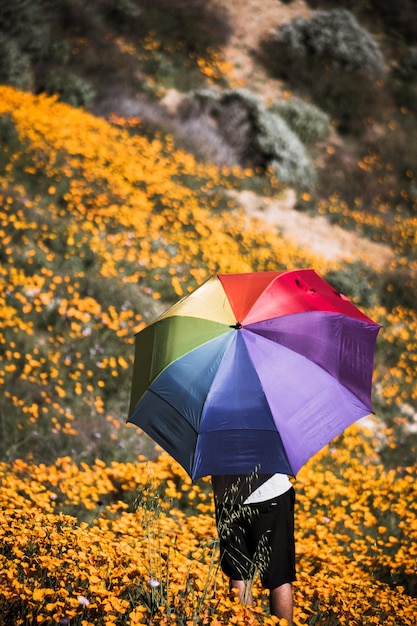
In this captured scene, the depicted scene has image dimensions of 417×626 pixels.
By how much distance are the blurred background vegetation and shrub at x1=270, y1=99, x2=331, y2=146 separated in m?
0.05

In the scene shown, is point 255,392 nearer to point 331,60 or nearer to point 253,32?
point 331,60

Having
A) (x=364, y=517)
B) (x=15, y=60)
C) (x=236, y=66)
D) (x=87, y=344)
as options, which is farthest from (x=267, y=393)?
(x=236, y=66)

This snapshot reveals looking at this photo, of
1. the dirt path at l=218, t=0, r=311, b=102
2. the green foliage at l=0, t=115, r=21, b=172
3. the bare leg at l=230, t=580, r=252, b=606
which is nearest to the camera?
the bare leg at l=230, t=580, r=252, b=606

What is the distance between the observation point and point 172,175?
479 inches

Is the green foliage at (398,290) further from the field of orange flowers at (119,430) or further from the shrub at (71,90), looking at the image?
the shrub at (71,90)

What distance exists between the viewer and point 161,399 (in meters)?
2.92

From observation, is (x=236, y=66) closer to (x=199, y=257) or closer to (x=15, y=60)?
(x=15, y=60)

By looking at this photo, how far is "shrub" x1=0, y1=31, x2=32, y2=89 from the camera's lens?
45.9 ft

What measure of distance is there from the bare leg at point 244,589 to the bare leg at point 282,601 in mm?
137

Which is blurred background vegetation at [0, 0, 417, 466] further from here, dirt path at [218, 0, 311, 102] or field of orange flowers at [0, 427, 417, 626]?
field of orange flowers at [0, 427, 417, 626]

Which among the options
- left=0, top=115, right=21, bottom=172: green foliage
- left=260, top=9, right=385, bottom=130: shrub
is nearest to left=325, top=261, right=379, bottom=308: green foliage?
left=0, top=115, right=21, bottom=172: green foliage

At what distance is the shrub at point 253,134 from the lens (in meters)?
14.9

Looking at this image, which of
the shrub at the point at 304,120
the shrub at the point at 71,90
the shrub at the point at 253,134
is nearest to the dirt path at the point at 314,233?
the shrub at the point at 253,134

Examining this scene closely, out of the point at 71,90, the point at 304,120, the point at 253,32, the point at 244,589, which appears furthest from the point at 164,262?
the point at 253,32
